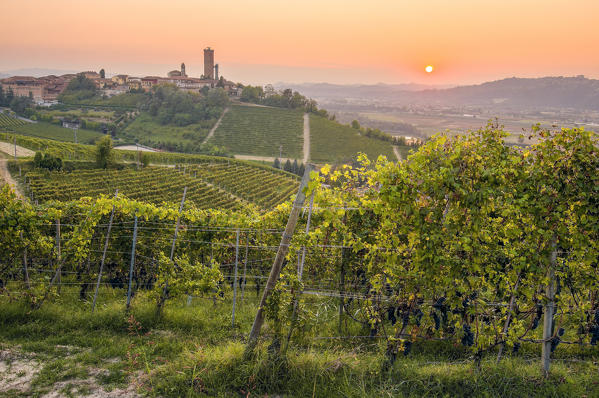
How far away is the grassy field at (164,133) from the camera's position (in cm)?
7944

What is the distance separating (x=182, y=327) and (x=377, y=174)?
3.61m

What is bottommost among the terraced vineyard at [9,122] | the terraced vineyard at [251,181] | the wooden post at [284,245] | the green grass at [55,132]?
the terraced vineyard at [251,181]

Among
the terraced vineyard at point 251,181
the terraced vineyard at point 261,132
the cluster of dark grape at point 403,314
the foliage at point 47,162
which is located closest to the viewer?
the cluster of dark grape at point 403,314

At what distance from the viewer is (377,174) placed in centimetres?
484

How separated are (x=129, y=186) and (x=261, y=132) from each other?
57.7 meters

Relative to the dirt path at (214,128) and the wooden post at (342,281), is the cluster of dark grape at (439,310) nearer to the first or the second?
the wooden post at (342,281)

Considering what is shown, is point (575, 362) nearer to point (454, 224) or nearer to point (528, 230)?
point (528, 230)

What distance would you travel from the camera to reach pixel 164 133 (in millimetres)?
87562

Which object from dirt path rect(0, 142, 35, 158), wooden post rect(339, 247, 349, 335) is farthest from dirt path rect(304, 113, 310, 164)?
wooden post rect(339, 247, 349, 335)

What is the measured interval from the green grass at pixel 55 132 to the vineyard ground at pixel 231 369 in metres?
79.6

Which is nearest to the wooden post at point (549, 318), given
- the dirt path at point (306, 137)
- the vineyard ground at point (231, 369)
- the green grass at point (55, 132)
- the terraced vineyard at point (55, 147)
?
the vineyard ground at point (231, 369)

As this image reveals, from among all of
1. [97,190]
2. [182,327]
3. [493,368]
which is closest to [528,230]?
[493,368]

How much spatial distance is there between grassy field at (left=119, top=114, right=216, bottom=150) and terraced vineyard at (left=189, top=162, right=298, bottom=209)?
76.0ft

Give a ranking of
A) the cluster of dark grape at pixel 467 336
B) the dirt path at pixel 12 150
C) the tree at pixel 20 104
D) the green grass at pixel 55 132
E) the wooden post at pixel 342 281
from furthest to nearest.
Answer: the tree at pixel 20 104
the green grass at pixel 55 132
the dirt path at pixel 12 150
the wooden post at pixel 342 281
the cluster of dark grape at pixel 467 336
